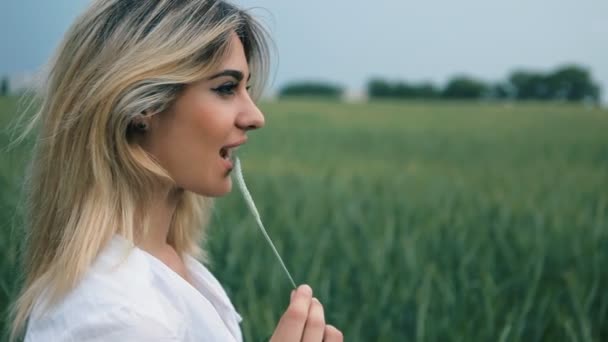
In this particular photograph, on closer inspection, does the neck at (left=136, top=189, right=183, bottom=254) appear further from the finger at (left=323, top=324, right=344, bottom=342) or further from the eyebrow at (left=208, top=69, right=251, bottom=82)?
the finger at (left=323, top=324, right=344, bottom=342)

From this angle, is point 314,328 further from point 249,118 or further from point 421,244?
point 421,244

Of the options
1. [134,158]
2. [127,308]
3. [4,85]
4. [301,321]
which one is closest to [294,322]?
[301,321]

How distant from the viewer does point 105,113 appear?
929 millimetres

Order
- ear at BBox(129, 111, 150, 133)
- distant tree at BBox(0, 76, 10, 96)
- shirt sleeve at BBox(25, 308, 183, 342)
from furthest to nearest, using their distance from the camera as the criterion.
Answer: distant tree at BBox(0, 76, 10, 96), ear at BBox(129, 111, 150, 133), shirt sleeve at BBox(25, 308, 183, 342)

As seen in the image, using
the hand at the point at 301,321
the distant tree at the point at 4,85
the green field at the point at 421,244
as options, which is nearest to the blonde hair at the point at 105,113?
the hand at the point at 301,321

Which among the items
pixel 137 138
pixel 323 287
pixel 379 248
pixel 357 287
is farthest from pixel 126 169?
pixel 379 248

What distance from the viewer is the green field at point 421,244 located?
1711 millimetres

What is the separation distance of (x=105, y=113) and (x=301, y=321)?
36 cm

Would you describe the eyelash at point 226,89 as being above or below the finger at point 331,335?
above

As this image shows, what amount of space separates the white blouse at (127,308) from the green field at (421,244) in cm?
53

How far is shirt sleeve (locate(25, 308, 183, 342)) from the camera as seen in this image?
32.6 inches

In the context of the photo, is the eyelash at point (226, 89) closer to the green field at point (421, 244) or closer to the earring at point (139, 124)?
the earring at point (139, 124)

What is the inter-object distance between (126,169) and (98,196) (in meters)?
0.05

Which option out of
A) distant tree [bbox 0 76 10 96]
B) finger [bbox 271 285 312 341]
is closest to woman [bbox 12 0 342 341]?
finger [bbox 271 285 312 341]
